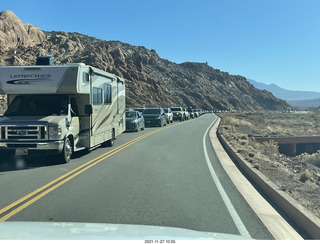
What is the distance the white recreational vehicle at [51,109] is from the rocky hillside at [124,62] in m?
51.7

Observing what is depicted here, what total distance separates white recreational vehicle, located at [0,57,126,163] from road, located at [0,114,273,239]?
752 millimetres

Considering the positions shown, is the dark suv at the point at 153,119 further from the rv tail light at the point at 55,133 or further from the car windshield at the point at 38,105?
the rv tail light at the point at 55,133

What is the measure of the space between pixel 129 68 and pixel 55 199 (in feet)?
271

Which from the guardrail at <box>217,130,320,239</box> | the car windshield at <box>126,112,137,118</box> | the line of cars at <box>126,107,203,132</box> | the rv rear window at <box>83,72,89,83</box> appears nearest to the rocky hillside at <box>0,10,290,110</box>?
the line of cars at <box>126,107,203,132</box>

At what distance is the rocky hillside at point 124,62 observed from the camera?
70000 mm

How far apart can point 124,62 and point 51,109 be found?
253 feet

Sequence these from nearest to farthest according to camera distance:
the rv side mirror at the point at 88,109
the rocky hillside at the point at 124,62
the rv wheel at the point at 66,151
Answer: the rv wheel at the point at 66,151 < the rv side mirror at the point at 88,109 < the rocky hillside at the point at 124,62

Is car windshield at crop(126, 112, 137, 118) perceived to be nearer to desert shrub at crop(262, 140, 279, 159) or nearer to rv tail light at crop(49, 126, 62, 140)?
desert shrub at crop(262, 140, 279, 159)

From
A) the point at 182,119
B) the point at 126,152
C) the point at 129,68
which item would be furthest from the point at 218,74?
the point at 126,152

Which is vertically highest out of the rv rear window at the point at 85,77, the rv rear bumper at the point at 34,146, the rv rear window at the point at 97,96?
the rv rear window at the point at 85,77

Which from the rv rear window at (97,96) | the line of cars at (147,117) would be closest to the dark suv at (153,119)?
the line of cars at (147,117)

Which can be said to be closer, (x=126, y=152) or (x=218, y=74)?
(x=126, y=152)

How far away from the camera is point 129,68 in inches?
3440
